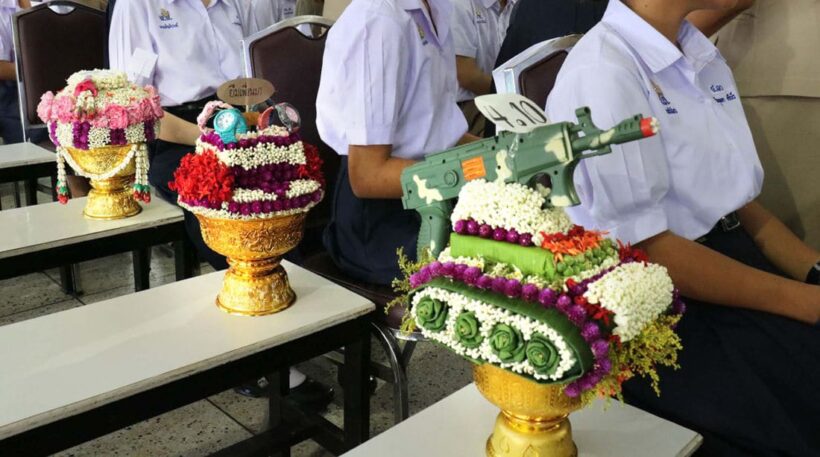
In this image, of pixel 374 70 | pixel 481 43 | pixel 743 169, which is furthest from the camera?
pixel 481 43

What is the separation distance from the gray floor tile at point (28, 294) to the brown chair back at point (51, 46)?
58 centimetres

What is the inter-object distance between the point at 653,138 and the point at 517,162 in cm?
43

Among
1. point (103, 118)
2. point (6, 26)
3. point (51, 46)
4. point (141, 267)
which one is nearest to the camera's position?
point (103, 118)

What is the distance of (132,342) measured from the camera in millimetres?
1094

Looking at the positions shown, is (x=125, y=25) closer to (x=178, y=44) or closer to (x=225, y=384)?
(x=178, y=44)

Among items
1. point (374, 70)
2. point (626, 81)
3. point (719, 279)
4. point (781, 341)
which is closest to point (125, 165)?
point (374, 70)

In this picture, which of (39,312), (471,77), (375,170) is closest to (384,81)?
(375,170)

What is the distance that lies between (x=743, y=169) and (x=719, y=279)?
0.23m

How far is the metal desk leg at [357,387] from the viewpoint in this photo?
129 cm

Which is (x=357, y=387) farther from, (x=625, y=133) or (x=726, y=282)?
(x=625, y=133)

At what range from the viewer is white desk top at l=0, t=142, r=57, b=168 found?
6.79ft

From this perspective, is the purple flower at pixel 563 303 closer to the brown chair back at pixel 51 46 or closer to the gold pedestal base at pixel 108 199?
the gold pedestal base at pixel 108 199

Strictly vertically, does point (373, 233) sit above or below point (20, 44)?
below

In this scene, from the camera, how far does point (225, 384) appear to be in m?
1.08
